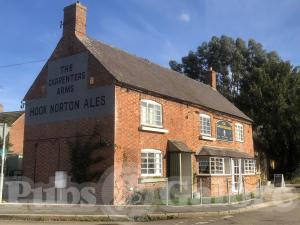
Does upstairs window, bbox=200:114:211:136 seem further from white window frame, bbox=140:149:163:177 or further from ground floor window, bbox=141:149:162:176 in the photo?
ground floor window, bbox=141:149:162:176

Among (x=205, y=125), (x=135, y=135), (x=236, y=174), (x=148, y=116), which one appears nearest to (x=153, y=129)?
(x=148, y=116)

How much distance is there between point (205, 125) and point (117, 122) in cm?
929

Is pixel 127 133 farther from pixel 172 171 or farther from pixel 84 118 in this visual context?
pixel 172 171

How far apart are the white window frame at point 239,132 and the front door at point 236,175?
3.96 meters

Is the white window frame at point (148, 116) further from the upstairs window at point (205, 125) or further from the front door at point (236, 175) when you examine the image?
the front door at point (236, 175)

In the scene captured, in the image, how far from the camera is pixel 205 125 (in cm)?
2748

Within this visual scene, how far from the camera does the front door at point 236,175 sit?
27.6m

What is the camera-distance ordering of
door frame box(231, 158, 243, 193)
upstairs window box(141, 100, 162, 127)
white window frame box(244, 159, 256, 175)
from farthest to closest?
white window frame box(244, 159, 256, 175) < door frame box(231, 158, 243, 193) < upstairs window box(141, 100, 162, 127)

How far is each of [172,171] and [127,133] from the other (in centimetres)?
417

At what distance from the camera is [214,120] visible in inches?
1135

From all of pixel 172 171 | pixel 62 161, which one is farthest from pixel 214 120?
pixel 62 161

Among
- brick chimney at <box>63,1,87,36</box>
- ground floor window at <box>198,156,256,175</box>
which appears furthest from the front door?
brick chimney at <box>63,1,87,36</box>

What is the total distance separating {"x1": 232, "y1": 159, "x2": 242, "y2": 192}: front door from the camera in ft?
90.6

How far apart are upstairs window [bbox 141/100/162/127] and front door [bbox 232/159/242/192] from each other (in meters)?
7.84
